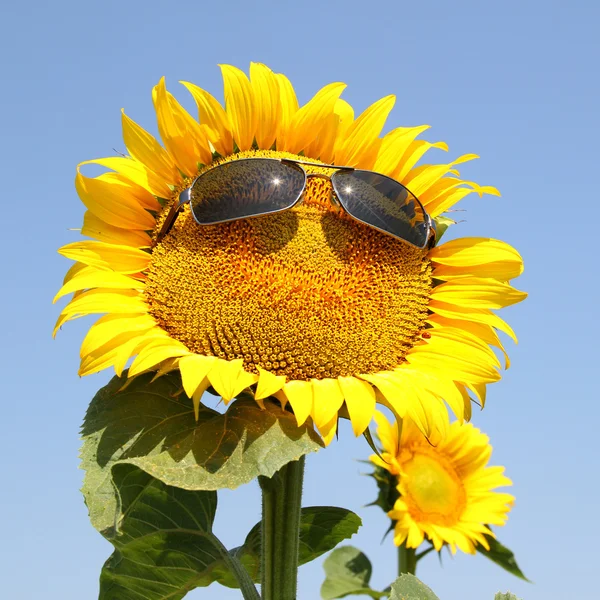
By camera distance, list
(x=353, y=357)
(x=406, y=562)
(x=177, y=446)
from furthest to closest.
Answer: (x=406, y=562), (x=353, y=357), (x=177, y=446)

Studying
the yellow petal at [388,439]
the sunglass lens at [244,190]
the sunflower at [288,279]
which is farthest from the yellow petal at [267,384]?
the yellow petal at [388,439]

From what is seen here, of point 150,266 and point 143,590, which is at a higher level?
point 150,266

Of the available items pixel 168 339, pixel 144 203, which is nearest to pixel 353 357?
pixel 168 339

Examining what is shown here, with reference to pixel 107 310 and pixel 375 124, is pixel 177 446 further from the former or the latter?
pixel 375 124

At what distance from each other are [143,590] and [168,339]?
48.8 inches

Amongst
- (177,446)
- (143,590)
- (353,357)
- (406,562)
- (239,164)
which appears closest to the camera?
(177,446)

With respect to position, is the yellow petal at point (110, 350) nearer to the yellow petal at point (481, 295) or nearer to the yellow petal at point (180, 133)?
the yellow petal at point (180, 133)

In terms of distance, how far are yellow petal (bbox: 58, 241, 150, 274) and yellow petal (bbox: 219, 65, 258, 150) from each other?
0.66 m

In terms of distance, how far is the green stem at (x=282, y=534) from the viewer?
3307 millimetres

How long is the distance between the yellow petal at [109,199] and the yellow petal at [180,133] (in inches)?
9.4

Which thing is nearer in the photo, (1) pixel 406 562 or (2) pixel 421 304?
(2) pixel 421 304

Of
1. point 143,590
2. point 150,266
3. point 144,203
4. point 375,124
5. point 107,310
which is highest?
point 375,124

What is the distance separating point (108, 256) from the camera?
11.2 feet

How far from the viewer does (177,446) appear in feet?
9.73
